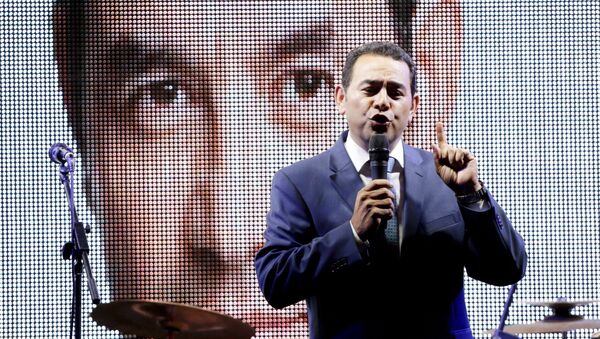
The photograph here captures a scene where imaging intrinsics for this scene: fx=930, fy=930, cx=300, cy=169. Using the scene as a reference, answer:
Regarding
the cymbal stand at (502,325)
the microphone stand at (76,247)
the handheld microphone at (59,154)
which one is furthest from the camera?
the cymbal stand at (502,325)

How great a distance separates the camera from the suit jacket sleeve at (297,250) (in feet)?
7.15

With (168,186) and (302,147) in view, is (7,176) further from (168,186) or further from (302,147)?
(302,147)

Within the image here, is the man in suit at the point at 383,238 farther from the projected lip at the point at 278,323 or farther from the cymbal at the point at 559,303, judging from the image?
the projected lip at the point at 278,323

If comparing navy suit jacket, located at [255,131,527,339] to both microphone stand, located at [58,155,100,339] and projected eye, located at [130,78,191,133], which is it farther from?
projected eye, located at [130,78,191,133]

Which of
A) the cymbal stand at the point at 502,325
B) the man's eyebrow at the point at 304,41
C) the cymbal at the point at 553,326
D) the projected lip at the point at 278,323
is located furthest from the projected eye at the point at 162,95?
the cymbal at the point at 553,326

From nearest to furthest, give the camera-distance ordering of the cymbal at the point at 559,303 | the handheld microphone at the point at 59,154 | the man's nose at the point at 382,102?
the man's nose at the point at 382,102 < the handheld microphone at the point at 59,154 < the cymbal at the point at 559,303

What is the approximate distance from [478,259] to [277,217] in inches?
19.9

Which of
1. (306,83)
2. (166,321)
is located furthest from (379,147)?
(306,83)

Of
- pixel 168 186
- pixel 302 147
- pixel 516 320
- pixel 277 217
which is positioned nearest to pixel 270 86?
pixel 302 147

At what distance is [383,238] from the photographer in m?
2.18

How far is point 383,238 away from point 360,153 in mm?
302

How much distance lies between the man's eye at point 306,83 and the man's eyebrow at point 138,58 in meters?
0.53

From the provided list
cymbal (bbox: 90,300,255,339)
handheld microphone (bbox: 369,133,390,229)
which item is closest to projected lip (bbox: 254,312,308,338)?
cymbal (bbox: 90,300,255,339)

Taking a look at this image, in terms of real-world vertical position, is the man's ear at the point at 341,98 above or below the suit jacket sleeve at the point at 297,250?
above
